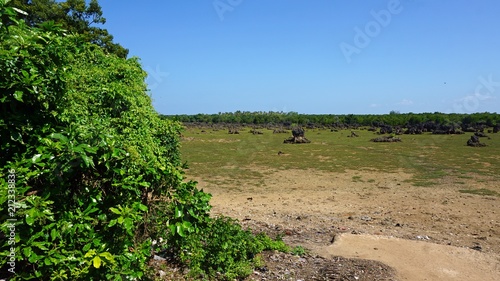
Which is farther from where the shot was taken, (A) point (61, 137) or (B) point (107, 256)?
(B) point (107, 256)

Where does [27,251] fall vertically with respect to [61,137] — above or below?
below

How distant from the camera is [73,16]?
990 inches

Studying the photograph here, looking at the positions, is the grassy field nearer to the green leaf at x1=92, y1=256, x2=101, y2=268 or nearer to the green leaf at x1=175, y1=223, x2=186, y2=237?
the green leaf at x1=175, y1=223, x2=186, y2=237

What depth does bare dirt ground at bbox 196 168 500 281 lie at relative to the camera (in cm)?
648

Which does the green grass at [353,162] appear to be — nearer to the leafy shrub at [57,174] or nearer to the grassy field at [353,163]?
the grassy field at [353,163]

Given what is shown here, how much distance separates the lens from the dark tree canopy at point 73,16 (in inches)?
891

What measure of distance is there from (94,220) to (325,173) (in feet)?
56.3

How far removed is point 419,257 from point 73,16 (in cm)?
2645

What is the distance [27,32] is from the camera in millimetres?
3287

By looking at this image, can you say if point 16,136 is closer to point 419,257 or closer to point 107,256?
point 107,256

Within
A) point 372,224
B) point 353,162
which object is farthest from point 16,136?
point 353,162

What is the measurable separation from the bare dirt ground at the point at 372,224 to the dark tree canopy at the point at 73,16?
15290mm

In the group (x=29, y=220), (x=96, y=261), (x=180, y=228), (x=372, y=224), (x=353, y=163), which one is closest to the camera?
(x=29, y=220)

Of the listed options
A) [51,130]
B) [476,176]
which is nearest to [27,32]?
[51,130]
